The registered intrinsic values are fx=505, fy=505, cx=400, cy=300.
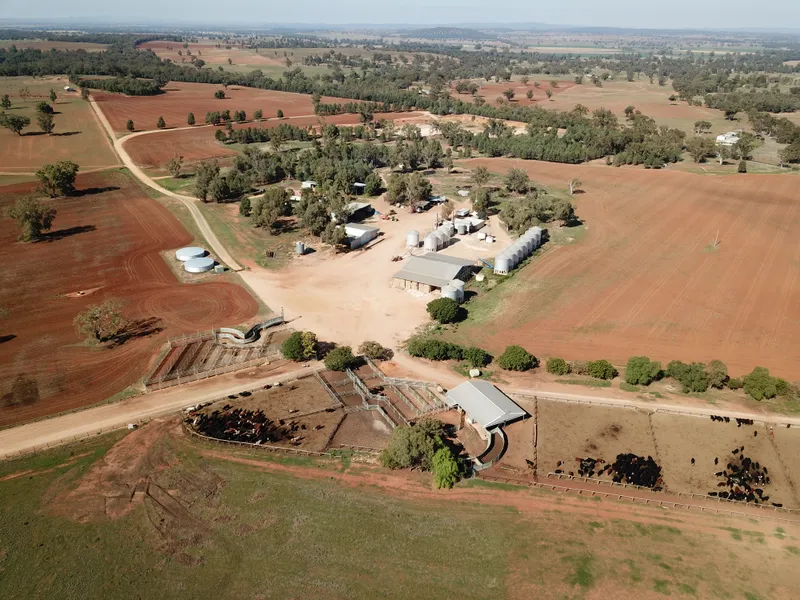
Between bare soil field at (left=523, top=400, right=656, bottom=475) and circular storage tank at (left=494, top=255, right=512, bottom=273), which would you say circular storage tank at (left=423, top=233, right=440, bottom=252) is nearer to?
circular storage tank at (left=494, top=255, right=512, bottom=273)

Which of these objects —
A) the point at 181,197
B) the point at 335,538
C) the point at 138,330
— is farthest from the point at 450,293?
the point at 181,197

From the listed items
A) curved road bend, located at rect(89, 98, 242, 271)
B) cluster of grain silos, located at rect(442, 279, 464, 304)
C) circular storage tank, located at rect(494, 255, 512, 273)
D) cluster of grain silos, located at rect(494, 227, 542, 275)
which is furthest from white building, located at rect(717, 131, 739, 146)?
curved road bend, located at rect(89, 98, 242, 271)

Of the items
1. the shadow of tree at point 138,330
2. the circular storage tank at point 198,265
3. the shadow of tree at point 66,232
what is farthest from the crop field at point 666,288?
the shadow of tree at point 66,232

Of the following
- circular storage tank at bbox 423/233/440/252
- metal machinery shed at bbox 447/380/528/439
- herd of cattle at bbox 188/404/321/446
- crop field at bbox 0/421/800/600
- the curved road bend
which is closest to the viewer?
crop field at bbox 0/421/800/600

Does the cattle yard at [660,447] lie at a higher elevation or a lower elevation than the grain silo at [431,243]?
higher

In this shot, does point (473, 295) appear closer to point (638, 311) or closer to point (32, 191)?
point (638, 311)

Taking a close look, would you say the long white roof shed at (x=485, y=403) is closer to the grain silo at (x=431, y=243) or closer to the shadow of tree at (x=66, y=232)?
the grain silo at (x=431, y=243)
